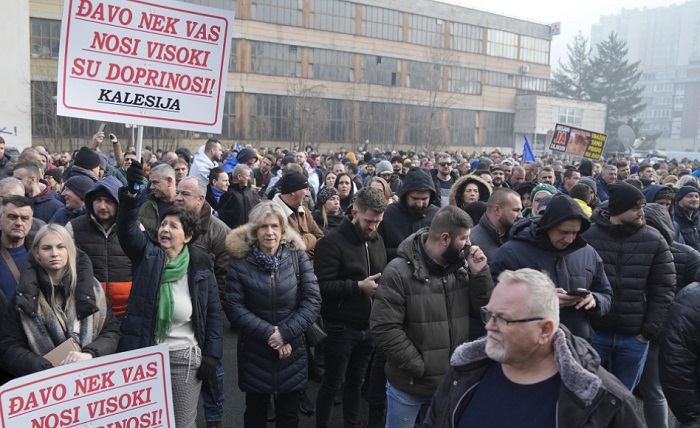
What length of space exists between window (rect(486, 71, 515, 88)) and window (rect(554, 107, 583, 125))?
5.15 metres

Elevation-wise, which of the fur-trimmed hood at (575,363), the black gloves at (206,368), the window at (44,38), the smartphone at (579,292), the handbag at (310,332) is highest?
the window at (44,38)

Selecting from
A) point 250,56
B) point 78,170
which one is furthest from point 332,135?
point 78,170

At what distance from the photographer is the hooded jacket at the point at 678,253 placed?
17.7 ft

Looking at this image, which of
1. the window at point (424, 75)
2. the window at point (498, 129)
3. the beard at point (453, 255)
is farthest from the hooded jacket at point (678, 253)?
the window at point (498, 129)

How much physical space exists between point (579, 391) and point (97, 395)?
8.09ft

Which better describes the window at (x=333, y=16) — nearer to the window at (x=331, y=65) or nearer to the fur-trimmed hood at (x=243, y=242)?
the window at (x=331, y=65)

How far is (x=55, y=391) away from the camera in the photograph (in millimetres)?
3166

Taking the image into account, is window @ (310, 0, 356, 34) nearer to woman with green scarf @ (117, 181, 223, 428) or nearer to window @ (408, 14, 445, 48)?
window @ (408, 14, 445, 48)

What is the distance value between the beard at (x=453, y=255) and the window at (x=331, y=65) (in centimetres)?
4434

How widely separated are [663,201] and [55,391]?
21.0ft

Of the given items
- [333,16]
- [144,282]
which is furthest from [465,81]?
[144,282]

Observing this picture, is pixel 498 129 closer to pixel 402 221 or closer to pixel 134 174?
pixel 402 221

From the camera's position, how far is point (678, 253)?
216 inches

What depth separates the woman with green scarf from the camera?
4.10m
